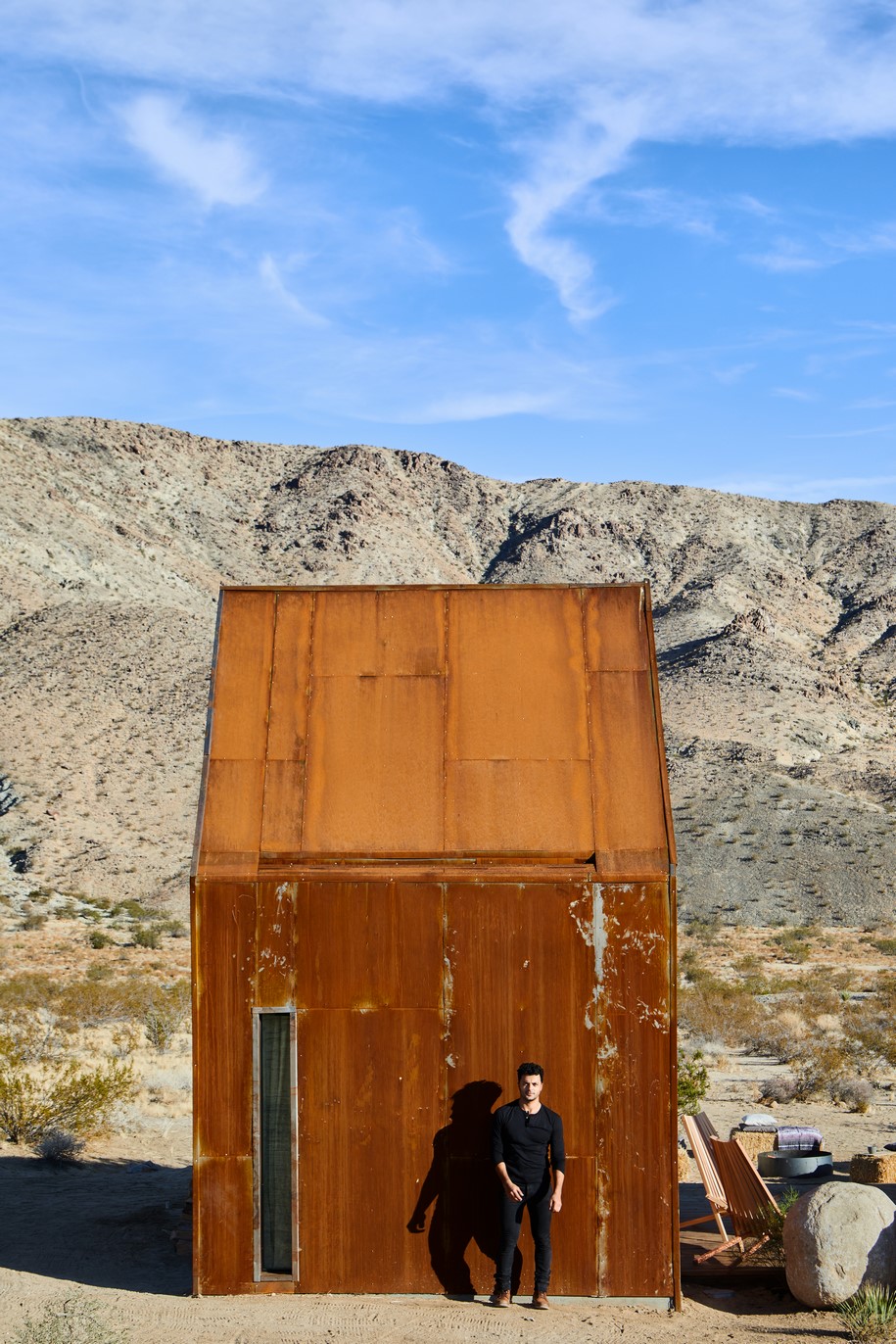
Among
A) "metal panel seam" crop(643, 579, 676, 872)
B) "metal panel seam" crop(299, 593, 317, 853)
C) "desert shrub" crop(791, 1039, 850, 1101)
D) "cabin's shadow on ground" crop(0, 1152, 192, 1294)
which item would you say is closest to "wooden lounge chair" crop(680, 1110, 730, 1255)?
"metal panel seam" crop(643, 579, 676, 872)

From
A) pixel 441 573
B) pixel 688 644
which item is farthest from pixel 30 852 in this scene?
pixel 441 573

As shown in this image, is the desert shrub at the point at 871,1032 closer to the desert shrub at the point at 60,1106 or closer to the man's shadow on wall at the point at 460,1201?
the desert shrub at the point at 60,1106

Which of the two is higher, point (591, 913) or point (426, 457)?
point (426, 457)

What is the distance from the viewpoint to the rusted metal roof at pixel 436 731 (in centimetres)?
825

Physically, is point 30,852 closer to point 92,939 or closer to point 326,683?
point 92,939

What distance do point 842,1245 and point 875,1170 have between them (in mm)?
3751

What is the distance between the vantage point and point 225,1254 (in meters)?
7.93

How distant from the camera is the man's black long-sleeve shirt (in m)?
7.56

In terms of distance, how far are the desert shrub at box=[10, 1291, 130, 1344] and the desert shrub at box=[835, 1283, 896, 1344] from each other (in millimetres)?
4281

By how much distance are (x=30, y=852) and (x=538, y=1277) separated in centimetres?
3370

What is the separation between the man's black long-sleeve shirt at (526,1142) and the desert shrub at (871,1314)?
1.96m

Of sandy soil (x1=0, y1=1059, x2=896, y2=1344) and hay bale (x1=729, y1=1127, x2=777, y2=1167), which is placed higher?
hay bale (x1=729, y1=1127, x2=777, y2=1167)

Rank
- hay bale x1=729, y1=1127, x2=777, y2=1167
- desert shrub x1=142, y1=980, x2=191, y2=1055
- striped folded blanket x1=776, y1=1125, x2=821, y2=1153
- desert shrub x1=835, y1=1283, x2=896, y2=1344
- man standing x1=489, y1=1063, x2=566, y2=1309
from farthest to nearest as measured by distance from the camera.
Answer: desert shrub x1=142, y1=980, x2=191, y2=1055 → hay bale x1=729, y1=1127, x2=777, y2=1167 → striped folded blanket x1=776, y1=1125, x2=821, y2=1153 → man standing x1=489, y1=1063, x2=566, y2=1309 → desert shrub x1=835, y1=1283, x2=896, y2=1344

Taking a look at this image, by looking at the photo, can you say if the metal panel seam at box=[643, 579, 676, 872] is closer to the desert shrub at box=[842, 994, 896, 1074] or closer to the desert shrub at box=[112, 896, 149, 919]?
the desert shrub at box=[842, 994, 896, 1074]
